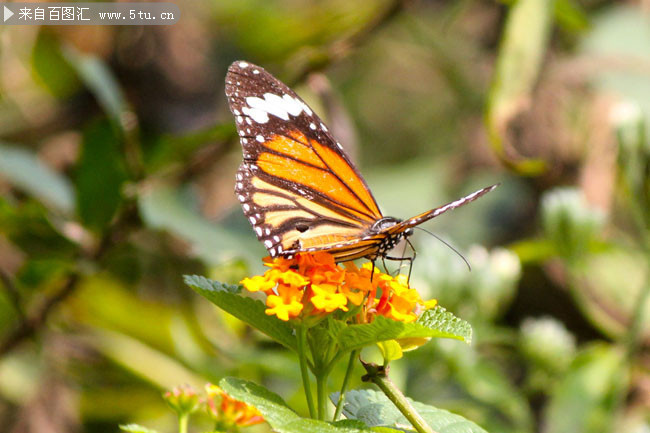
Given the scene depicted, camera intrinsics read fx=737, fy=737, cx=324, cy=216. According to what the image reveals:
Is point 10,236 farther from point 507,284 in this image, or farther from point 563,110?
point 563,110

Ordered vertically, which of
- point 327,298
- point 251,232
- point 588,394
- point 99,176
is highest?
point 99,176

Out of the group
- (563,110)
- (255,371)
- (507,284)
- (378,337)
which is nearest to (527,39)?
(507,284)

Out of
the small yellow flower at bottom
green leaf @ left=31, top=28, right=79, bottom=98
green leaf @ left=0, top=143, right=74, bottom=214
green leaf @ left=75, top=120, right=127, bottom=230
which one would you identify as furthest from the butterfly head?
green leaf @ left=31, top=28, right=79, bottom=98

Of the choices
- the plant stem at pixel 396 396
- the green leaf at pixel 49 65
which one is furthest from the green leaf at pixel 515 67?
the green leaf at pixel 49 65

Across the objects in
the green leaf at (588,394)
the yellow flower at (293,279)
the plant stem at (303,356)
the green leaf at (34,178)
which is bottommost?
the green leaf at (588,394)

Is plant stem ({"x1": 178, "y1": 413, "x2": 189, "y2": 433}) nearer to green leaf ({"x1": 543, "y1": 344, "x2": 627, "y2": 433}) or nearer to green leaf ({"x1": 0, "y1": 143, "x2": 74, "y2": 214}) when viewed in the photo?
green leaf ({"x1": 543, "y1": 344, "x2": 627, "y2": 433})

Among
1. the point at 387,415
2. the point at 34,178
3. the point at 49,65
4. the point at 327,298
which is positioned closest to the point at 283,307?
the point at 327,298

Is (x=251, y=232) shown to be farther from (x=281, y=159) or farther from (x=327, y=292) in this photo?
(x=327, y=292)

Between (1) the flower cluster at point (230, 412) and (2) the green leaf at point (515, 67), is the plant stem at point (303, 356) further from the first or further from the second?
(2) the green leaf at point (515, 67)
